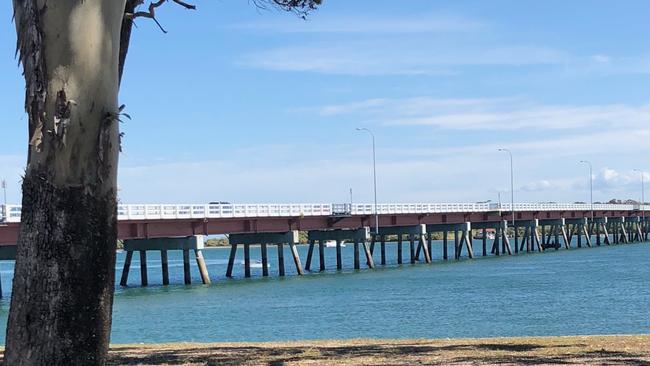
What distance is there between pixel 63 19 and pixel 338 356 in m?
7.02

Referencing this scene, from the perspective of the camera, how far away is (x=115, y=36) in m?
6.67

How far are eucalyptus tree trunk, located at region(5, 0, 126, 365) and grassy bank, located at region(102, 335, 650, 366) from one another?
5.28m

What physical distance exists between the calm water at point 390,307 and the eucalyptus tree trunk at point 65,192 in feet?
64.1

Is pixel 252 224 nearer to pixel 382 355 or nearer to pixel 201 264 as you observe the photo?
pixel 201 264

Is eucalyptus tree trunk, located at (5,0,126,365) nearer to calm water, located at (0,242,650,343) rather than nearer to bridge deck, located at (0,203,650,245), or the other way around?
calm water, located at (0,242,650,343)

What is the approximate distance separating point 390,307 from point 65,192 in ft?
104

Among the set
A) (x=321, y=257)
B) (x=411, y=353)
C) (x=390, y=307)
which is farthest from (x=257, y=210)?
(x=411, y=353)

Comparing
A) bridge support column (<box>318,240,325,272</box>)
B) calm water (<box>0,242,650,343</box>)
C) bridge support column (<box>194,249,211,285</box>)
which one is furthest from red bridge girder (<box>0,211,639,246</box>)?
calm water (<box>0,242,650,343</box>)

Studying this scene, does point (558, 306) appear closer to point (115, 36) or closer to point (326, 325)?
point (326, 325)

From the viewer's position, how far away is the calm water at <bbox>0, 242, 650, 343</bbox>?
27812 millimetres

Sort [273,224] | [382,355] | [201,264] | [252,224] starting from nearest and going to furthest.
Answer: [382,355] → [201,264] → [252,224] → [273,224]

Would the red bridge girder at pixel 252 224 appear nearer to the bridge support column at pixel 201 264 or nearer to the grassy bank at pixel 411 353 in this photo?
the bridge support column at pixel 201 264

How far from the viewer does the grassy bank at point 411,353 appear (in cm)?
1122

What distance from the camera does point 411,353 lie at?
1237 centimetres
